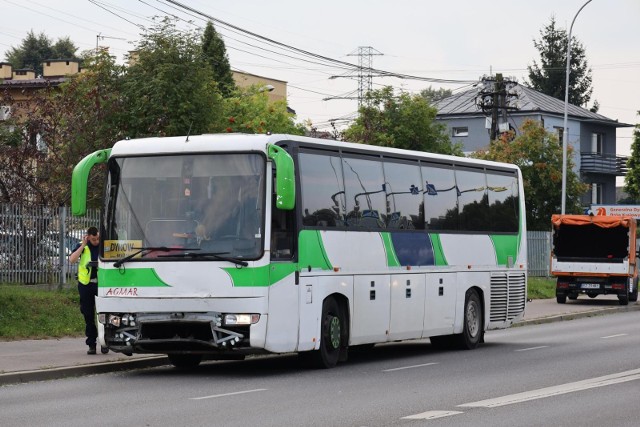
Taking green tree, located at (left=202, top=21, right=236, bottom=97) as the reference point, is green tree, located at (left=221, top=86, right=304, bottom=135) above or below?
below

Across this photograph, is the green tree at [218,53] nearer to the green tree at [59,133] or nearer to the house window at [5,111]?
the green tree at [59,133]

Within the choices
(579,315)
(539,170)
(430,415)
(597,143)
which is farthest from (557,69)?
(430,415)

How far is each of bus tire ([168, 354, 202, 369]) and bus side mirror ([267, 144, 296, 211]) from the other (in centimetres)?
341

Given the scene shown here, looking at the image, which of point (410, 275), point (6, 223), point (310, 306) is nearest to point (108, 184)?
point (310, 306)

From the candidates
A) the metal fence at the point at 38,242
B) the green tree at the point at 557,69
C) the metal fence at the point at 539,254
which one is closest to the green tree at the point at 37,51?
the green tree at the point at 557,69

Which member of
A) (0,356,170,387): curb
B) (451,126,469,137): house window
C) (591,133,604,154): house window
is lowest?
(0,356,170,387): curb

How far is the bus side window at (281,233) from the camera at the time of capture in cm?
1738

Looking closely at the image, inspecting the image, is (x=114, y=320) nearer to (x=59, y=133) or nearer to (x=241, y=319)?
(x=241, y=319)

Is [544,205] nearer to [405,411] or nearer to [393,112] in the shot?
[393,112]

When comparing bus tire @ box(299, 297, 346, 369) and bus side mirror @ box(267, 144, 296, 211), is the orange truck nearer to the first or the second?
bus tire @ box(299, 297, 346, 369)

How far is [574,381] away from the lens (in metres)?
16.5

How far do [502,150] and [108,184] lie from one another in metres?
44.1

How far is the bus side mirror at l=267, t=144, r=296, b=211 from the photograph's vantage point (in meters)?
16.6

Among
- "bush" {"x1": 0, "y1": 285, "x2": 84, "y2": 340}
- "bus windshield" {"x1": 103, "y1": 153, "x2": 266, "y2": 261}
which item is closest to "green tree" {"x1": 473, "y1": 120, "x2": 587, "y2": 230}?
"bush" {"x1": 0, "y1": 285, "x2": 84, "y2": 340}
